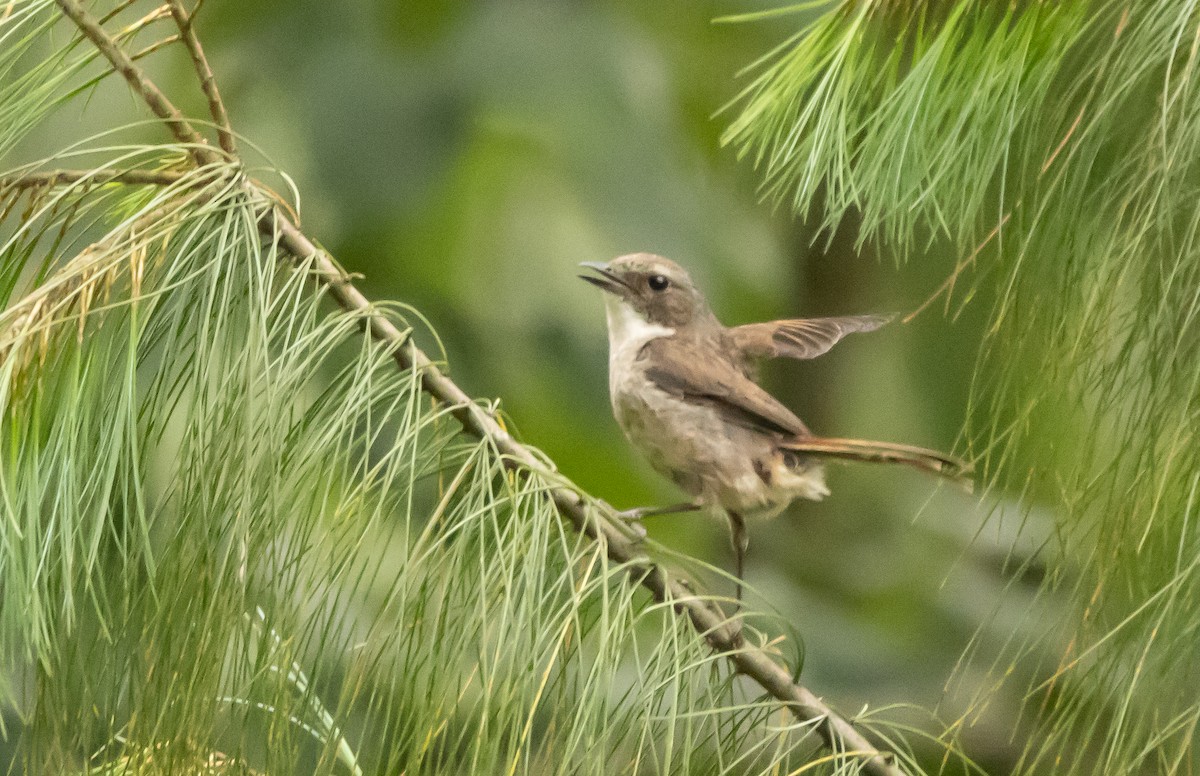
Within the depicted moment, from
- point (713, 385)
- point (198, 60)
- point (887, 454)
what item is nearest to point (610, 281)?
point (713, 385)

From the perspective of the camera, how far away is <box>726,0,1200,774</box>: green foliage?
23.1 inches

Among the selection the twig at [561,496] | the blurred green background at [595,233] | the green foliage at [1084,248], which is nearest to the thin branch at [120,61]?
the twig at [561,496]

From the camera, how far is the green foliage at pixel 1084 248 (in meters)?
0.59

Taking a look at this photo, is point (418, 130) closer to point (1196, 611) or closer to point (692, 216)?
point (692, 216)

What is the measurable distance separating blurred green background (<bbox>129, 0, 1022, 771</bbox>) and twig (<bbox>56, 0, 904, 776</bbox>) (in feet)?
2.43

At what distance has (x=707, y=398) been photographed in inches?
34.8

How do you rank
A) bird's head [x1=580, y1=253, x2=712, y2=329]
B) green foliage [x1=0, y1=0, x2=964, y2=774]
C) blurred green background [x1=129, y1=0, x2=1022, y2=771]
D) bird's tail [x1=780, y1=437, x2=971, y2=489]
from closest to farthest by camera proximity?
1. green foliage [x1=0, y1=0, x2=964, y2=774]
2. bird's tail [x1=780, y1=437, x2=971, y2=489]
3. bird's head [x1=580, y1=253, x2=712, y2=329]
4. blurred green background [x1=129, y1=0, x2=1022, y2=771]

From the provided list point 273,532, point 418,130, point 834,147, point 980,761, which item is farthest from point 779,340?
point 980,761

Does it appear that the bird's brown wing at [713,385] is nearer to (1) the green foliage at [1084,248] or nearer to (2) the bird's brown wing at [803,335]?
(2) the bird's brown wing at [803,335]

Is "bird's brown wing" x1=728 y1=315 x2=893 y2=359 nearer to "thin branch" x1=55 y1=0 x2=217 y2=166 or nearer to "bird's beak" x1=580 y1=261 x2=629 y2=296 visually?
"bird's beak" x1=580 y1=261 x2=629 y2=296

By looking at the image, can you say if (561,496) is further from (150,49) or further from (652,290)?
(652,290)

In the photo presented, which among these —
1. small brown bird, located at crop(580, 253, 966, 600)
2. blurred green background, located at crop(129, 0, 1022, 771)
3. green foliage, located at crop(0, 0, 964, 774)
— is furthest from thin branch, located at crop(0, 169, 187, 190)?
blurred green background, located at crop(129, 0, 1022, 771)

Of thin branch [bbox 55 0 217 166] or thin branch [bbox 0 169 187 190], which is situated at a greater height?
thin branch [bbox 55 0 217 166]

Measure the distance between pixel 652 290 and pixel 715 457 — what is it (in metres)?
0.17
